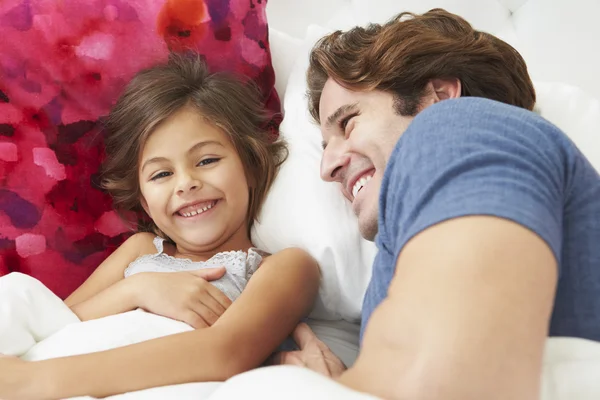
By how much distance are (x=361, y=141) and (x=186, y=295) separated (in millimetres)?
415

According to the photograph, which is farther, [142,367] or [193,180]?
[193,180]

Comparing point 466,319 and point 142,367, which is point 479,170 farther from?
point 142,367

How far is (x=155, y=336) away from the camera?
959 millimetres

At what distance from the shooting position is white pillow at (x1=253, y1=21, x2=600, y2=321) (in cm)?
111

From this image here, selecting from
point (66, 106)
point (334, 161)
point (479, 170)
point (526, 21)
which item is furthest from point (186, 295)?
point (526, 21)

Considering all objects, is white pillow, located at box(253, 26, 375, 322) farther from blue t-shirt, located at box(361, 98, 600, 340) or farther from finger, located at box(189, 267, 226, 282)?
blue t-shirt, located at box(361, 98, 600, 340)

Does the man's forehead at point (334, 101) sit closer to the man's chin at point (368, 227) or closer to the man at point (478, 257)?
the man's chin at point (368, 227)

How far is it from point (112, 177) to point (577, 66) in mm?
1144

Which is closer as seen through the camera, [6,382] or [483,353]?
[483,353]

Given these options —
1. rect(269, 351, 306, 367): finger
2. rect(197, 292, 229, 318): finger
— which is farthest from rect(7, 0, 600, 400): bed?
rect(197, 292, 229, 318): finger

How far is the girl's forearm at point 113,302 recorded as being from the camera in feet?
3.55

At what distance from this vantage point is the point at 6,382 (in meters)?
0.84

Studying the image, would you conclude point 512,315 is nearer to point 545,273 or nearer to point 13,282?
point 545,273

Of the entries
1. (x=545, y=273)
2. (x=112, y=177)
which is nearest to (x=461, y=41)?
(x=545, y=273)
